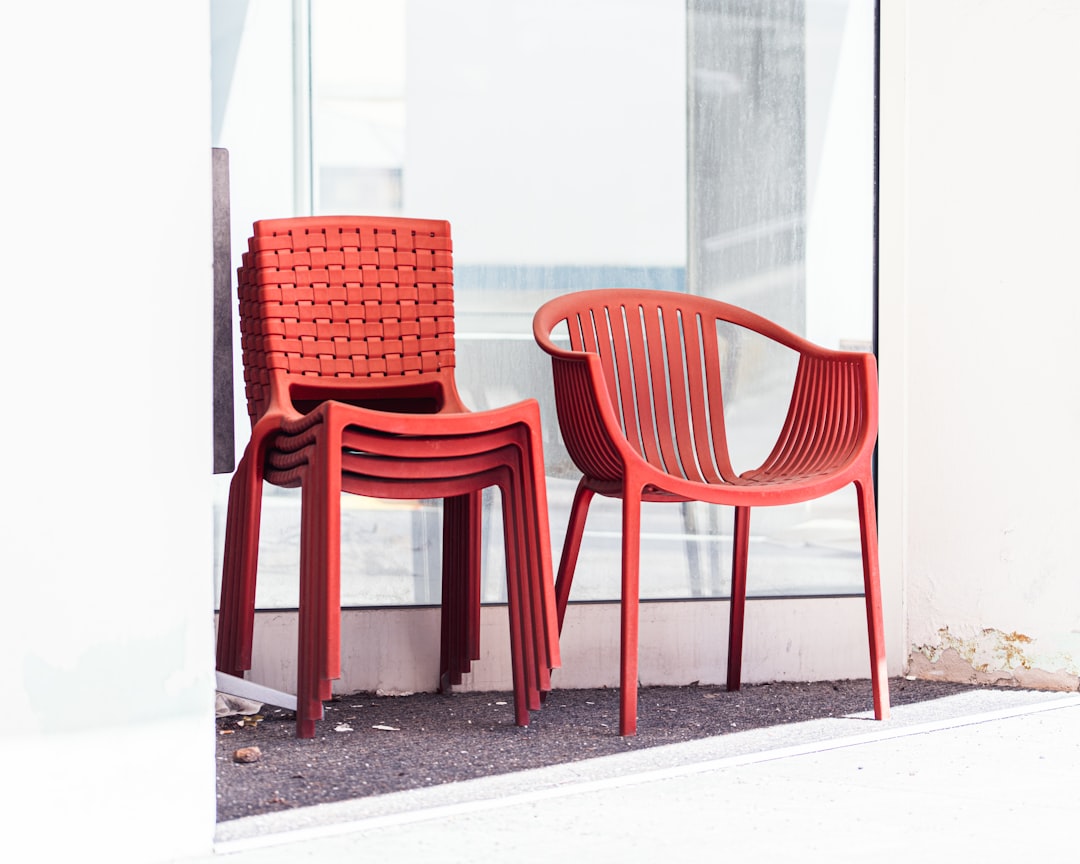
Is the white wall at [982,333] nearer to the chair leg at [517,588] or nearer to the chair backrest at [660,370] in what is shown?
the chair backrest at [660,370]

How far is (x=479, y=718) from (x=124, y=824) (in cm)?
104

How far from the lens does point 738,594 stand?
2.90m

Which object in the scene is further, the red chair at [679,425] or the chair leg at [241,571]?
the chair leg at [241,571]

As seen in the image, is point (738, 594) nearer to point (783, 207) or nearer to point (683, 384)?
point (683, 384)

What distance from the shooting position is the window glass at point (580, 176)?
286cm

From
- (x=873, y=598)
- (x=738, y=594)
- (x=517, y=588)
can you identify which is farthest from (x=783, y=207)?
(x=517, y=588)

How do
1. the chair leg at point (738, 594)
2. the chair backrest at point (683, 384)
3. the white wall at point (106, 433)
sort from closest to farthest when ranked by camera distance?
the white wall at point (106, 433)
the chair backrest at point (683, 384)
the chair leg at point (738, 594)

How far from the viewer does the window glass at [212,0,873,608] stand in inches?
112

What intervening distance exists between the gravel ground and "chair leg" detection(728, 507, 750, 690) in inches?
2.3

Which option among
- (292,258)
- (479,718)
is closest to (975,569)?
A: (479,718)

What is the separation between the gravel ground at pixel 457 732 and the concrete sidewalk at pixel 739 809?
3.0 inches

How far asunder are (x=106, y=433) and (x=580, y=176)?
64.6 inches

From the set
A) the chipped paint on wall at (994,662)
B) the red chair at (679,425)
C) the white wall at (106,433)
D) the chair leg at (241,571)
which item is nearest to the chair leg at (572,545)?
the red chair at (679,425)

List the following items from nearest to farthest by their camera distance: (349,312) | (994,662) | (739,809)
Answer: (739,809) < (349,312) < (994,662)
